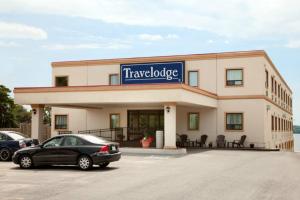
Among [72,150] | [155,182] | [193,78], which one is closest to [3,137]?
[72,150]

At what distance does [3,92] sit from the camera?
173 ft

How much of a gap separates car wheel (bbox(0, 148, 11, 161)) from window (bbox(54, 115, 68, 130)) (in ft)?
53.6

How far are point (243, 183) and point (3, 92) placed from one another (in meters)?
45.0

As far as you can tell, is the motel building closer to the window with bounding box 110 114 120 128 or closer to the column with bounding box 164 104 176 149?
the window with bounding box 110 114 120 128

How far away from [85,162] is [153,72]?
61.3 feet

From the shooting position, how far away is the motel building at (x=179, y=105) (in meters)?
30.5

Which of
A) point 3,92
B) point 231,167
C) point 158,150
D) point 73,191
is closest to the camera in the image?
point 73,191

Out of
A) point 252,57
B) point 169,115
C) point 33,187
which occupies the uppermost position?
point 252,57

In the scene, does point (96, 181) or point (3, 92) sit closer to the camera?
point (96, 181)

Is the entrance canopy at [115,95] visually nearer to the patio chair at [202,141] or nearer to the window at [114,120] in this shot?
the patio chair at [202,141]

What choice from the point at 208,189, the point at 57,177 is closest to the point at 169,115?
the point at 57,177

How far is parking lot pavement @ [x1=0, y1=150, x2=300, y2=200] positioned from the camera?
36.1 ft

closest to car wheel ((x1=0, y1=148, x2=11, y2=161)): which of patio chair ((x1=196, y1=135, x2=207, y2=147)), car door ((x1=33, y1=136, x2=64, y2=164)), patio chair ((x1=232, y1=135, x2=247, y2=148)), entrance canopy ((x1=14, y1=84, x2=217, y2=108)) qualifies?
car door ((x1=33, y1=136, x2=64, y2=164))

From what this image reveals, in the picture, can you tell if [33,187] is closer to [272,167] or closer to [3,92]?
[272,167]
